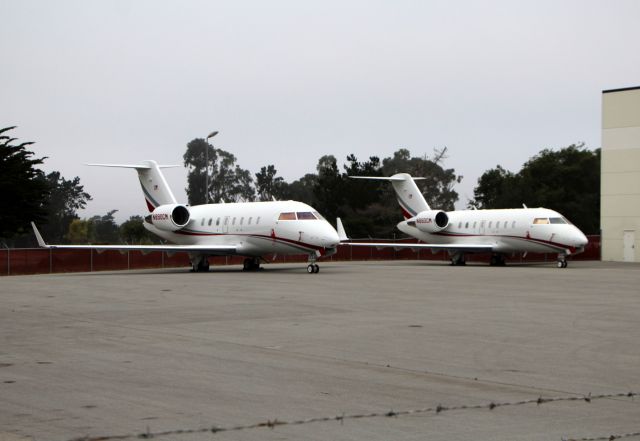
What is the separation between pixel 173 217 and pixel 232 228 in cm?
360

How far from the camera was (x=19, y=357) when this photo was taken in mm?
11172

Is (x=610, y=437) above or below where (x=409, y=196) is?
below

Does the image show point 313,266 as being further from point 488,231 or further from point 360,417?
point 360,417

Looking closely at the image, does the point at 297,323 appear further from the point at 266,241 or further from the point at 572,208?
the point at 572,208

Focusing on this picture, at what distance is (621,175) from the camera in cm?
5034

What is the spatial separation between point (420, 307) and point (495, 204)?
218 feet

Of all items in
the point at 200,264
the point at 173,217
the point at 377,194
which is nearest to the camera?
the point at 200,264

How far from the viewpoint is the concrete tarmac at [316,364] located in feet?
24.3

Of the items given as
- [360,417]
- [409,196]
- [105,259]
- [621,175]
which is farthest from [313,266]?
[360,417]

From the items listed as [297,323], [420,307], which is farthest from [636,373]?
[420,307]

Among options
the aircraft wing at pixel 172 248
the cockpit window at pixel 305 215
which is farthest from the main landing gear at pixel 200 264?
the cockpit window at pixel 305 215

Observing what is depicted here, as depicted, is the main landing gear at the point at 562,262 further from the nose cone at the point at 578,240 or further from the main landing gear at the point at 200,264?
the main landing gear at the point at 200,264

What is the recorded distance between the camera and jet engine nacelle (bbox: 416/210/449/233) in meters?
46.8

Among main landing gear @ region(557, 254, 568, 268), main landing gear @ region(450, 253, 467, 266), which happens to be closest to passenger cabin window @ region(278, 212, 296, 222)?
Result: main landing gear @ region(557, 254, 568, 268)
